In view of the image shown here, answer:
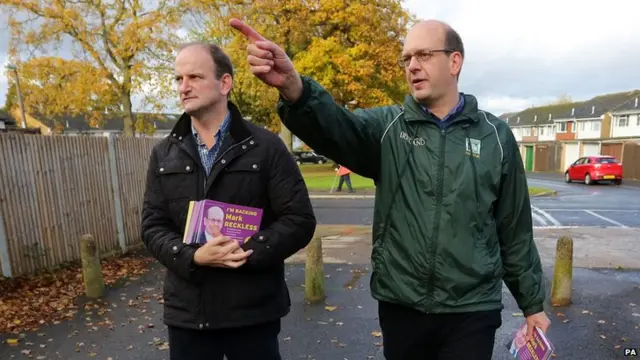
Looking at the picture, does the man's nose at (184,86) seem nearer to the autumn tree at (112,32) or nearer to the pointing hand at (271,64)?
the pointing hand at (271,64)

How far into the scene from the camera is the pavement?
3.86m

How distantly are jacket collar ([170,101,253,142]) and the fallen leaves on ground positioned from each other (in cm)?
365

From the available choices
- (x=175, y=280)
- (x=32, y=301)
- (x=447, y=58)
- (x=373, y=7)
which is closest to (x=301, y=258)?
(x=32, y=301)

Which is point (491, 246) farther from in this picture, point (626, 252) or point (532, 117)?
point (532, 117)

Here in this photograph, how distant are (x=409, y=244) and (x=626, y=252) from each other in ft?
24.4

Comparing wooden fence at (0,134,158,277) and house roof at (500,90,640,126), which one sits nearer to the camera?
wooden fence at (0,134,158,277)

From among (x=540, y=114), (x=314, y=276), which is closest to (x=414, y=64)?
(x=314, y=276)

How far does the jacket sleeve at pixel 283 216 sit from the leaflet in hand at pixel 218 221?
72 millimetres

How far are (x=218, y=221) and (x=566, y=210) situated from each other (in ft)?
46.5

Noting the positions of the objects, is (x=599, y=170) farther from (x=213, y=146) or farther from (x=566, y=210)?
(x=213, y=146)

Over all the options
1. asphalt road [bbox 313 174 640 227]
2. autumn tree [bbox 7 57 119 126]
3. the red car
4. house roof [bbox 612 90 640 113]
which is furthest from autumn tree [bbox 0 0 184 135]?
house roof [bbox 612 90 640 113]

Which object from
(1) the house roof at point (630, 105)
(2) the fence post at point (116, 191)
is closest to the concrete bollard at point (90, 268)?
(2) the fence post at point (116, 191)

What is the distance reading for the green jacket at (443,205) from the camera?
6.26ft

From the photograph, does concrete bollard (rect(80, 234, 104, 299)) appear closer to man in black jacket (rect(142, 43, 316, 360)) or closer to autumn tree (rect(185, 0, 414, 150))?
man in black jacket (rect(142, 43, 316, 360))
